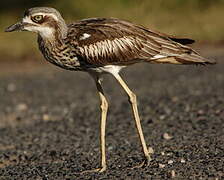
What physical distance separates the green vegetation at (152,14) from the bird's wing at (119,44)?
13.5 metres

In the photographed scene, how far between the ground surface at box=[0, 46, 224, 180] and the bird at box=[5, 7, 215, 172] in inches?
28.6

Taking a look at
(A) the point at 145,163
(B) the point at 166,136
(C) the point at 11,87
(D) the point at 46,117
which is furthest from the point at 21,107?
(A) the point at 145,163

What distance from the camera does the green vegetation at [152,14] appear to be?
22.0 meters

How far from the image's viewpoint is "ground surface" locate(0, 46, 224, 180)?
7793 millimetres

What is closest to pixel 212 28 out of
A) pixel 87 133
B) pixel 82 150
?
pixel 87 133

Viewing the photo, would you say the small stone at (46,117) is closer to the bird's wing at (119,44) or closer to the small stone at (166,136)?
the small stone at (166,136)

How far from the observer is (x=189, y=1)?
2491 centimetres

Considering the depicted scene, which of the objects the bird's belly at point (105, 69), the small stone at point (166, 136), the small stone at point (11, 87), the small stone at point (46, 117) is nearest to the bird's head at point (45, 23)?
the bird's belly at point (105, 69)

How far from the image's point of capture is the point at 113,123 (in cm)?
1159

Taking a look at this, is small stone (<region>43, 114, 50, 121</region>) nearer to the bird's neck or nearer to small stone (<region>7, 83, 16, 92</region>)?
small stone (<region>7, 83, 16, 92</region>)

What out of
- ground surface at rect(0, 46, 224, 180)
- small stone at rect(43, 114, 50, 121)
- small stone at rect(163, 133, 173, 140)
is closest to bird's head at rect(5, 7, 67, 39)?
ground surface at rect(0, 46, 224, 180)

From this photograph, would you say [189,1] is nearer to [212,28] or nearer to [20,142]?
[212,28]

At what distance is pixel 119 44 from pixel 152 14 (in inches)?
617

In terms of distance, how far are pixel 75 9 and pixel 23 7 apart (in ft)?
6.01
